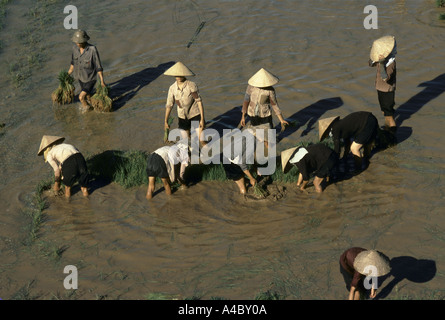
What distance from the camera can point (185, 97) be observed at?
8773mm

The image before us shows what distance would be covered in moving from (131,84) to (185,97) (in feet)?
10.0

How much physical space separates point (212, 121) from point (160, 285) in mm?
4189

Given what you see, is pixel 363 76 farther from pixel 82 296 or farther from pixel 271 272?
pixel 82 296

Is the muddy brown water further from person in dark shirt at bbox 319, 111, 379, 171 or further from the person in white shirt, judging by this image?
person in dark shirt at bbox 319, 111, 379, 171

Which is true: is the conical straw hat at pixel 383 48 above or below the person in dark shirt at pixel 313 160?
above

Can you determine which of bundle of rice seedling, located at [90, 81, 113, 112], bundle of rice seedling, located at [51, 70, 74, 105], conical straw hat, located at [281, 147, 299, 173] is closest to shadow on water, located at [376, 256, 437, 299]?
conical straw hat, located at [281, 147, 299, 173]

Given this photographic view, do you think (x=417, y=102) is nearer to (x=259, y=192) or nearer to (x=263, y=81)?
(x=263, y=81)

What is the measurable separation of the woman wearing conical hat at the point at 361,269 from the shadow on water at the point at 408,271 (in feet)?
0.77

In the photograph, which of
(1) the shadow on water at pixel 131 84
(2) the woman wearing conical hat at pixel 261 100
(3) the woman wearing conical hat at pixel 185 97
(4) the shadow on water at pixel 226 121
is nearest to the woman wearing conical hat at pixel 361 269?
(2) the woman wearing conical hat at pixel 261 100

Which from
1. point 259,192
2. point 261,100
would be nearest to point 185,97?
point 261,100

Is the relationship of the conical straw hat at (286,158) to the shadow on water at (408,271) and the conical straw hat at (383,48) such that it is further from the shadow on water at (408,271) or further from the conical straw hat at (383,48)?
the conical straw hat at (383,48)

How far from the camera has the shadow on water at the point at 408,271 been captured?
646 cm

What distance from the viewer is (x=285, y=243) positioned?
286 inches

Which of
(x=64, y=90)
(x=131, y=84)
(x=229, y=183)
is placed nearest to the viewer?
(x=229, y=183)
